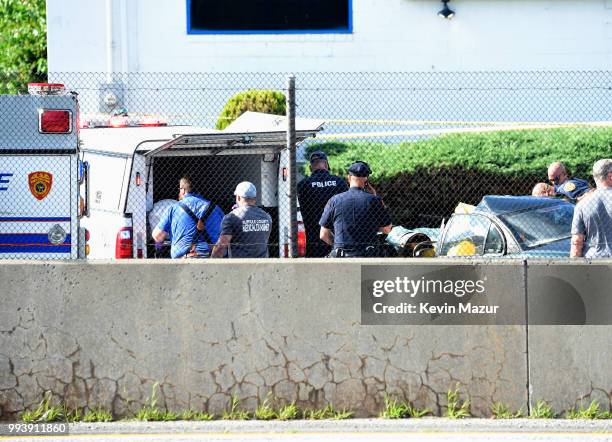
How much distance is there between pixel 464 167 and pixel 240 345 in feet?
27.0

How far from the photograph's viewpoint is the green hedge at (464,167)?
635 inches

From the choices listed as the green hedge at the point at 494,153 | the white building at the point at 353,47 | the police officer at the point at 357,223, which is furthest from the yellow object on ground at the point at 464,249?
the white building at the point at 353,47

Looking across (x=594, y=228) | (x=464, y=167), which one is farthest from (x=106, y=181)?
(x=464, y=167)

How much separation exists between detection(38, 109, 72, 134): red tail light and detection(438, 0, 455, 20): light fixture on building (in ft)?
36.9

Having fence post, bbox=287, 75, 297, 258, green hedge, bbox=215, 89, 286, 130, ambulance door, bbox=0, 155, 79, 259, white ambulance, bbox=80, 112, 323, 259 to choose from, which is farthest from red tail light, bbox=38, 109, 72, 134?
green hedge, bbox=215, 89, 286, 130

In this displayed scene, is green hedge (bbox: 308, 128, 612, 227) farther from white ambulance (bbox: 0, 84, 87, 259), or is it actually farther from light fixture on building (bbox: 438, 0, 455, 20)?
white ambulance (bbox: 0, 84, 87, 259)

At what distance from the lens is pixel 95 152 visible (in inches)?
490

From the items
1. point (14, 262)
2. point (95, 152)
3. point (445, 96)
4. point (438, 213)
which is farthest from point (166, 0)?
point (14, 262)

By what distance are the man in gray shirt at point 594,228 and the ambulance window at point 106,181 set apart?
4.54 metres

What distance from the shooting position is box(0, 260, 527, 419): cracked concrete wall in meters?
8.55

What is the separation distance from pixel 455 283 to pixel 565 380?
3.31 feet

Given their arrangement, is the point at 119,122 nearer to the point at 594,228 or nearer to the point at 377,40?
the point at 594,228

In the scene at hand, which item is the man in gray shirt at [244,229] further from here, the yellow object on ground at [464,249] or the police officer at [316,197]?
the yellow object on ground at [464,249]

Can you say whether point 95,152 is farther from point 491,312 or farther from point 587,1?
point 587,1
